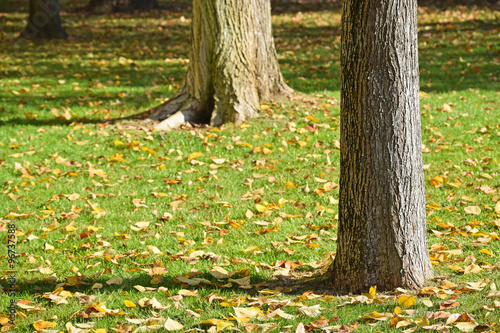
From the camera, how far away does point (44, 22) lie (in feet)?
50.3

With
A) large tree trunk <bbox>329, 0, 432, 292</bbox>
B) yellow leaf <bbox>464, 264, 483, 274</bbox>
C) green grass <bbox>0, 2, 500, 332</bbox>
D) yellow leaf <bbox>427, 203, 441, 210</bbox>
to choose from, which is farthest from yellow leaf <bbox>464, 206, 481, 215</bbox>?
large tree trunk <bbox>329, 0, 432, 292</bbox>

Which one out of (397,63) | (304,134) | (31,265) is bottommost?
(31,265)

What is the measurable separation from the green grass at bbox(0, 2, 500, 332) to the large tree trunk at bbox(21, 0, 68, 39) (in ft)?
12.1

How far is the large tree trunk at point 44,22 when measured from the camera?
1519cm

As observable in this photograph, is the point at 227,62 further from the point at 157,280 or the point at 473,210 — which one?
the point at 157,280

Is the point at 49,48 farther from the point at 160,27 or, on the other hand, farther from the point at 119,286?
the point at 119,286

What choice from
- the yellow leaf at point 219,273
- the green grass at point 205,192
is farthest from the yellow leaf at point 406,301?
the yellow leaf at point 219,273

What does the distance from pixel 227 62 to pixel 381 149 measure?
4756 mm

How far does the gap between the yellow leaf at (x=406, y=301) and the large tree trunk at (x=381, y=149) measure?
0.94 feet

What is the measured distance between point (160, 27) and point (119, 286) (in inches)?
544

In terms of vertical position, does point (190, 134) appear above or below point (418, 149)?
below

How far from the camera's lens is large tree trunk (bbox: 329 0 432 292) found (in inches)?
150

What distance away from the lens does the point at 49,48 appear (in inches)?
570

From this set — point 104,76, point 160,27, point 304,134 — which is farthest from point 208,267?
point 160,27
